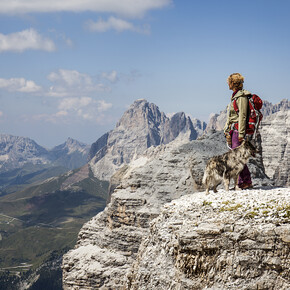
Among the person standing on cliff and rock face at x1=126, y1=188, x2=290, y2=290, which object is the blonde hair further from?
rock face at x1=126, y1=188, x2=290, y2=290

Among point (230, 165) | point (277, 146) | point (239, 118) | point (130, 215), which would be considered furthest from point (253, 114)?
point (277, 146)

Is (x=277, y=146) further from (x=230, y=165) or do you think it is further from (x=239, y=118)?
(x=239, y=118)

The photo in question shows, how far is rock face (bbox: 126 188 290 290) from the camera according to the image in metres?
14.5

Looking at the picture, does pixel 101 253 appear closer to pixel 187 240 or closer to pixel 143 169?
pixel 143 169

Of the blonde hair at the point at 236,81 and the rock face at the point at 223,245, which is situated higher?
the blonde hair at the point at 236,81

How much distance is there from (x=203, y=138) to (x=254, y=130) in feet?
152

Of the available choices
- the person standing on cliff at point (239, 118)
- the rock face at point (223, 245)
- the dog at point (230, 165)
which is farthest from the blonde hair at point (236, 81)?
the rock face at point (223, 245)

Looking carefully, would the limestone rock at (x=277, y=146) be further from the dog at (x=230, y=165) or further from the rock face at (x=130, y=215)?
the dog at (x=230, y=165)

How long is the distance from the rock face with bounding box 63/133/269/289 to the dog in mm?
30581

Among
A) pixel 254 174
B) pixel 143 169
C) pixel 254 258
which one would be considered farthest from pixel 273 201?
pixel 143 169

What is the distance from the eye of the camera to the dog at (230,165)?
18.8m

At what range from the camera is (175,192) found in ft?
180

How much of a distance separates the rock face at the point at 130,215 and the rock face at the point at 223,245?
1285 inches

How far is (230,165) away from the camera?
19.0m
